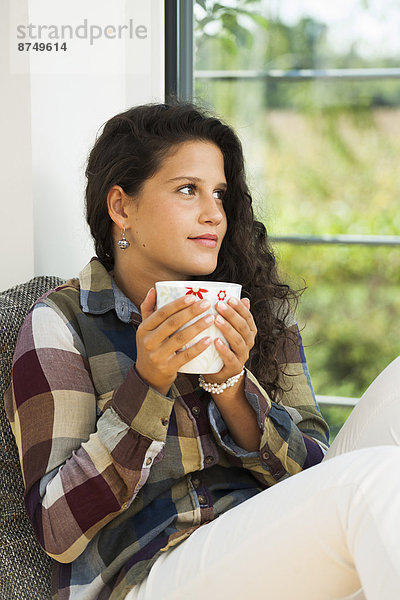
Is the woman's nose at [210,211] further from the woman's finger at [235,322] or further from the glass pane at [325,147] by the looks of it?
the glass pane at [325,147]

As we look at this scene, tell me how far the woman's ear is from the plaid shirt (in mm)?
94

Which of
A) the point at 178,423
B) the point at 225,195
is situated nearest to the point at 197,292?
the point at 178,423

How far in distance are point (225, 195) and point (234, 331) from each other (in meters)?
0.55

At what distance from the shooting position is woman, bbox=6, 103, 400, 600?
0.85 meters

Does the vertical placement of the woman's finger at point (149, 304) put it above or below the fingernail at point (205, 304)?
below

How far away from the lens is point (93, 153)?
1307 mm

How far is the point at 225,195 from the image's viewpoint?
4.58 feet

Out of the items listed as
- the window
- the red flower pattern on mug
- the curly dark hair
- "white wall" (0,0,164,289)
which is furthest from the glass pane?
the red flower pattern on mug

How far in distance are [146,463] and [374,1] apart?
4.43ft

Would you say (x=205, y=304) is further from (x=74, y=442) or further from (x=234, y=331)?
(x=74, y=442)

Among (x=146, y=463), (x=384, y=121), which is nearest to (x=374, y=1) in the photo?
(x=384, y=121)

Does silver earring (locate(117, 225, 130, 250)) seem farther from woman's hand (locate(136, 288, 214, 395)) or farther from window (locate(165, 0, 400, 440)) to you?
window (locate(165, 0, 400, 440))

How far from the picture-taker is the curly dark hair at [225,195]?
1.23m

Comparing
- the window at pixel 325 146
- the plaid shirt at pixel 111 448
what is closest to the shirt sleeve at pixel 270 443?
the plaid shirt at pixel 111 448
